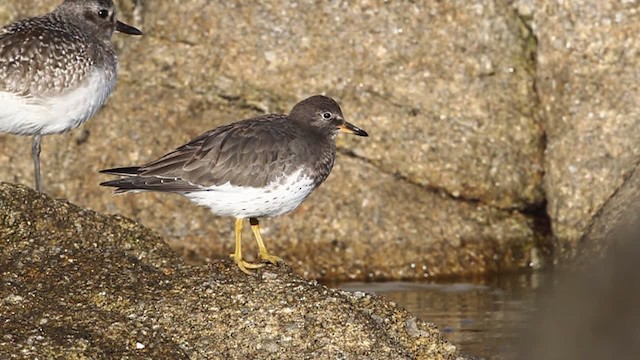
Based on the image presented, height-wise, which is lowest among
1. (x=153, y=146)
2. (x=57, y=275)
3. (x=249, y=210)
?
(x=57, y=275)

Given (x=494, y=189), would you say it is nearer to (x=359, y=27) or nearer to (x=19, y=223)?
(x=359, y=27)

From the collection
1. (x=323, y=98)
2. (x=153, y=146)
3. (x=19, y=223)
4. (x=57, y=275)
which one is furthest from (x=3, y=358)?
(x=153, y=146)

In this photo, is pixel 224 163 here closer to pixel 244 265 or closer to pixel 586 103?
pixel 244 265

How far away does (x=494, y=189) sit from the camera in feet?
39.3

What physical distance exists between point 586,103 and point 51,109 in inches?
202

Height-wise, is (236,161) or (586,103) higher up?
(586,103)

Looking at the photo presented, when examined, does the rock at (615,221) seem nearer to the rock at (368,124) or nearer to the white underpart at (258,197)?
the rock at (368,124)

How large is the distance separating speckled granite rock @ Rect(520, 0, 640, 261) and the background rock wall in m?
0.01

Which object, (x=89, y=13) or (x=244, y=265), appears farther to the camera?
(x=89, y=13)

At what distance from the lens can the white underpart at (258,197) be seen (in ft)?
27.5

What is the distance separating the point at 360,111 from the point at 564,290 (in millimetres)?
3662

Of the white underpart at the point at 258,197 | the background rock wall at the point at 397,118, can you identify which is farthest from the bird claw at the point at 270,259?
the background rock wall at the point at 397,118

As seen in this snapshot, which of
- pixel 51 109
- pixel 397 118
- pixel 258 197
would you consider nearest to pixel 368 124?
pixel 397 118

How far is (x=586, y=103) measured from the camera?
38.8ft
